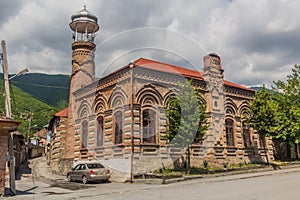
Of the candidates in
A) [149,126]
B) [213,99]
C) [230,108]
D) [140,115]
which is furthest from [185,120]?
[230,108]

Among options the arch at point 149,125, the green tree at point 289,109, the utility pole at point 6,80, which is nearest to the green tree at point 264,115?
the green tree at point 289,109

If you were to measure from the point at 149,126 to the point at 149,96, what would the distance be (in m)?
2.29

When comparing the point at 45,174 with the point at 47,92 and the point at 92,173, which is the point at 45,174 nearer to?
the point at 92,173

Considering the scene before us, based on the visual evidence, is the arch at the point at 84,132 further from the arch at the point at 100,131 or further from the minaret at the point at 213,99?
the minaret at the point at 213,99

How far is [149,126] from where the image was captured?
20844 mm

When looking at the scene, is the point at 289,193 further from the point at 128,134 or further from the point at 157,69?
the point at 157,69

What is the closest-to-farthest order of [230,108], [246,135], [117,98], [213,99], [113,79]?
[117,98], [113,79], [213,99], [230,108], [246,135]

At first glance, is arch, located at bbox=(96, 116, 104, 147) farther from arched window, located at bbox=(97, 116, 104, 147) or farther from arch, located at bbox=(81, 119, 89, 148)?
arch, located at bbox=(81, 119, 89, 148)

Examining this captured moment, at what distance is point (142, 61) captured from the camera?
23.8 metres

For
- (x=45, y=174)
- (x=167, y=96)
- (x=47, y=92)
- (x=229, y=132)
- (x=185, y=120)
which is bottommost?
(x=45, y=174)

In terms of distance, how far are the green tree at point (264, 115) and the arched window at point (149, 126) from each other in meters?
9.43

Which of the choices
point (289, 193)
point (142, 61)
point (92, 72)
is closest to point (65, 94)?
point (92, 72)

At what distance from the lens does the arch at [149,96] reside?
20641mm

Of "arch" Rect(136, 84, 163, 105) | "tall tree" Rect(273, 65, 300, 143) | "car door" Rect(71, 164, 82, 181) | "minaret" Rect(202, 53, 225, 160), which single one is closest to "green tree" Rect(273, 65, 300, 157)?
"tall tree" Rect(273, 65, 300, 143)
